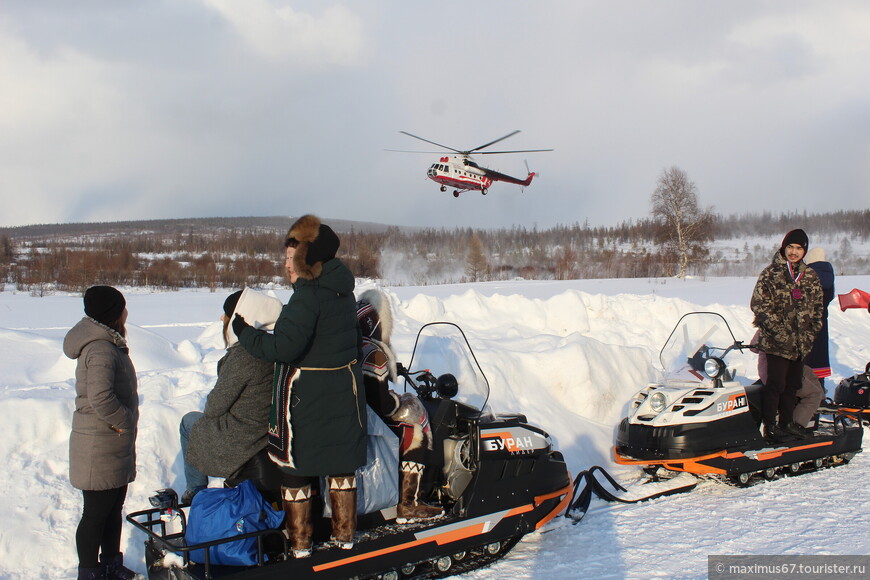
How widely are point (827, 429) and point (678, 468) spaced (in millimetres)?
1969

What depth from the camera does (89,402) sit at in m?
3.62

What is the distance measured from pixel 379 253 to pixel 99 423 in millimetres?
54028

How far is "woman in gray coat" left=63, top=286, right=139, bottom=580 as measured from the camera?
356cm

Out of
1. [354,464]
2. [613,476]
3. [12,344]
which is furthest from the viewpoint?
[12,344]

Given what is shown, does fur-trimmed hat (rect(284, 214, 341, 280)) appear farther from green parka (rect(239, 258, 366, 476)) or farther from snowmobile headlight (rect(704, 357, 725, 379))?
snowmobile headlight (rect(704, 357, 725, 379))

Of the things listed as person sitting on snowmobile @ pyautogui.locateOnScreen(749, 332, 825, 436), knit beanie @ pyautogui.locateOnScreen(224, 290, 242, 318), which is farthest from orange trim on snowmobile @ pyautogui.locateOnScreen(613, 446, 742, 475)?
knit beanie @ pyautogui.locateOnScreen(224, 290, 242, 318)

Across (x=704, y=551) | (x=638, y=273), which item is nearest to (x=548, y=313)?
(x=704, y=551)

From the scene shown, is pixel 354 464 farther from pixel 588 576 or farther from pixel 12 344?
pixel 12 344

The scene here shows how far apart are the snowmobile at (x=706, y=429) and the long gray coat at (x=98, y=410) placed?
12.6ft

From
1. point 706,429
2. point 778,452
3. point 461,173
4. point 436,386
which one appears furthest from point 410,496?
point 461,173

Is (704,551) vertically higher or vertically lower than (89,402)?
lower

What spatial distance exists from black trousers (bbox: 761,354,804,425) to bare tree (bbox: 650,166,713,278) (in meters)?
35.4

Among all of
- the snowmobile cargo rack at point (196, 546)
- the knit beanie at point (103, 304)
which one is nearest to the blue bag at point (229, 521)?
the snowmobile cargo rack at point (196, 546)

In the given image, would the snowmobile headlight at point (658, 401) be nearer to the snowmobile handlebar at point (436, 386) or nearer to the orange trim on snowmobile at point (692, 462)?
the orange trim on snowmobile at point (692, 462)
